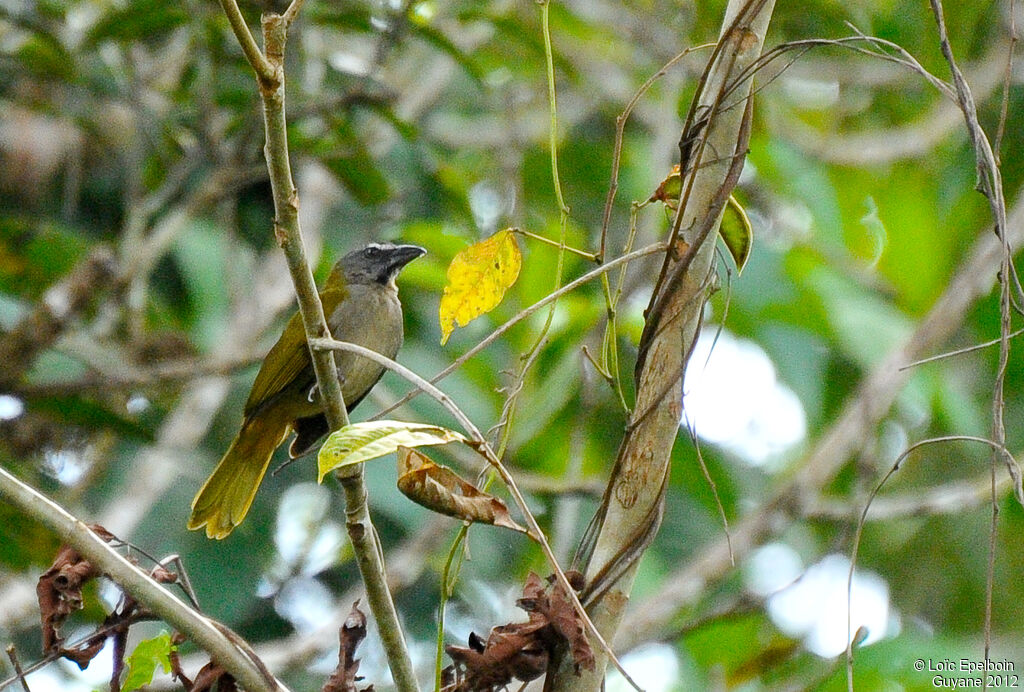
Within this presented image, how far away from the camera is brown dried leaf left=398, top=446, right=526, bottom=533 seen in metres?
1.77

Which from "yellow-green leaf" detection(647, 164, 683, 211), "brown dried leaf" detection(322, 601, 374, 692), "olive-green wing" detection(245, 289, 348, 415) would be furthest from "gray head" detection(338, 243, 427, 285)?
"brown dried leaf" detection(322, 601, 374, 692)

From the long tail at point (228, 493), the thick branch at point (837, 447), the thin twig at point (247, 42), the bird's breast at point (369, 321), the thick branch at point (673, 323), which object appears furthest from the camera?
the thick branch at point (837, 447)

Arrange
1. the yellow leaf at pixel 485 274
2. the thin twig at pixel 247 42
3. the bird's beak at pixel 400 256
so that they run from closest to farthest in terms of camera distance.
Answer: the thin twig at pixel 247 42, the yellow leaf at pixel 485 274, the bird's beak at pixel 400 256

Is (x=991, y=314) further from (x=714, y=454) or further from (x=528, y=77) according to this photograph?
(x=528, y=77)

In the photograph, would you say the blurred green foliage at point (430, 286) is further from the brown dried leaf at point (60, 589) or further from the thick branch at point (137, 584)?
the thick branch at point (137, 584)

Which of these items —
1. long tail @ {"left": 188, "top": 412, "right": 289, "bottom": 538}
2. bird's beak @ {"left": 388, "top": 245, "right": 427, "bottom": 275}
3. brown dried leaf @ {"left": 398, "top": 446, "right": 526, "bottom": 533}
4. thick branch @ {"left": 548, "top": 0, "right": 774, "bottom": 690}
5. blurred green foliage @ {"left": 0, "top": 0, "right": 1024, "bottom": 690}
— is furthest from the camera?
blurred green foliage @ {"left": 0, "top": 0, "right": 1024, "bottom": 690}

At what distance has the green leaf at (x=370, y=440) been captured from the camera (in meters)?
1.66

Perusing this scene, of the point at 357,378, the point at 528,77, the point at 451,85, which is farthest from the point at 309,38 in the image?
the point at 357,378

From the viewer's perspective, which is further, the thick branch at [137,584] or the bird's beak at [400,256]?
the bird's beak at [400,256]

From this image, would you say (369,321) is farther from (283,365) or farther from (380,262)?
(283,365)

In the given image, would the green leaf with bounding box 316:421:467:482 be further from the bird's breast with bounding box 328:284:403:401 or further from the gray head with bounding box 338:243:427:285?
the gray head with bounding box 338:243:427:285

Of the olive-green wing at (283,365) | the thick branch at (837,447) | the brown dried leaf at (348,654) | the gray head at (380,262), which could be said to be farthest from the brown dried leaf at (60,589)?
the thick branch at (837,447)

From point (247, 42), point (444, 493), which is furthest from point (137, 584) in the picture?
point (247, 42)

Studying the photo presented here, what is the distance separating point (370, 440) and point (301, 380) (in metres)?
2.19
